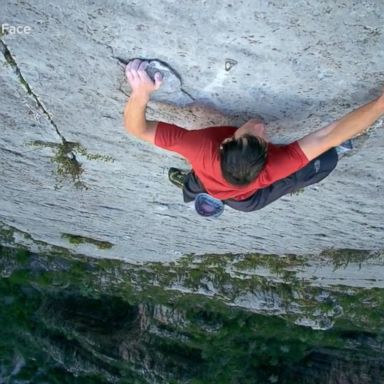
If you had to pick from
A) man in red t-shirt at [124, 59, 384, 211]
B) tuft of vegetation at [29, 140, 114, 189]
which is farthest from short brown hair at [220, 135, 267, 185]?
tuft of vegetation at [29, 140, 114, 189]

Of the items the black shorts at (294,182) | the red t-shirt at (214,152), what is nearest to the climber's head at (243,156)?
the red t-shirt at (214,152)

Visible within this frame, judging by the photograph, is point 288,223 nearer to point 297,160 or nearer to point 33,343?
point 297,160

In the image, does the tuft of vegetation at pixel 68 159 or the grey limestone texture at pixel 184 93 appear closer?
the grey limestone texture at pixel 184 93

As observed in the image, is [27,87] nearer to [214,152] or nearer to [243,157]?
[214,152]

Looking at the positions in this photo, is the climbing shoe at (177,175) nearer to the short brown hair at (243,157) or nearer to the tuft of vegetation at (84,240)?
the short brown hair at (243,157)

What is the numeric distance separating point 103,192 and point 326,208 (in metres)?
1.94

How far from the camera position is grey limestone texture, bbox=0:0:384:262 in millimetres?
2635

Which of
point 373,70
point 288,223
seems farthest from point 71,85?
point 288,223

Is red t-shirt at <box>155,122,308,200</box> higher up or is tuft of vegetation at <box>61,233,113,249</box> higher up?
tuft of vegetation at <box>61,233,113,249</box>

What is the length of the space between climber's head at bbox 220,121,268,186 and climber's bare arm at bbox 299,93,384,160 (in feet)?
1.05

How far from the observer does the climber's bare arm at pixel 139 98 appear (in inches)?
118

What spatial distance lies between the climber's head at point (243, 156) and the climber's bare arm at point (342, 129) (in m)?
0.32

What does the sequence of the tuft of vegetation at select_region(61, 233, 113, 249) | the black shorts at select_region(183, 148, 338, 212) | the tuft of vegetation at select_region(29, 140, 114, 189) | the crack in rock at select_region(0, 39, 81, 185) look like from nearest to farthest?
the crack in rock at select_region(0, 39, 81, 185), the black shorts at select_region(183, 148, 338, 212), the tuft of vegetation at select_region(29, 140, 114, 189), the tuft of vegetation at select_region(61, 233, 113, 249)

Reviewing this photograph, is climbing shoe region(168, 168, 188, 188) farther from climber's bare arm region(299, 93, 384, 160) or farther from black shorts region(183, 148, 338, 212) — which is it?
climber's bare arm region(299, 93, 384, 160)
